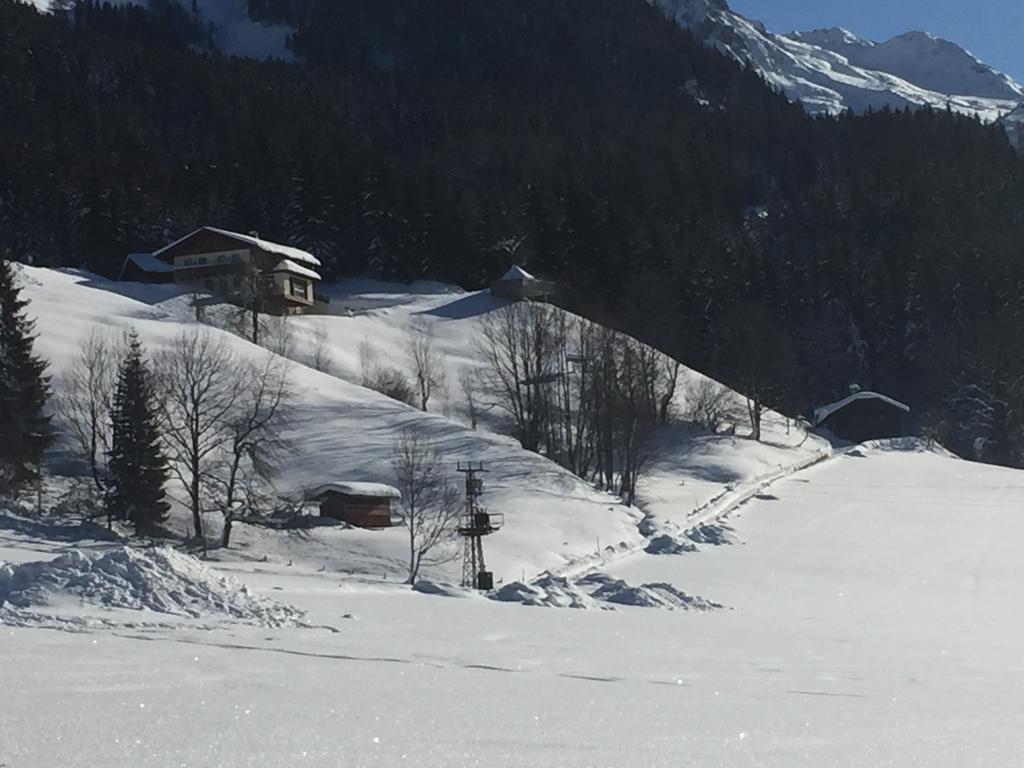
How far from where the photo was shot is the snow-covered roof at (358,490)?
41.2 metres

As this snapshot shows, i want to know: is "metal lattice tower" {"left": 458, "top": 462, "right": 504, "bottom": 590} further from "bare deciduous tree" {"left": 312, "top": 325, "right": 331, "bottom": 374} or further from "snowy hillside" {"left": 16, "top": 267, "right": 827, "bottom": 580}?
"bare deciduous tree" {"left": 312, "top": 325, "right": 331, "bottom": 374}

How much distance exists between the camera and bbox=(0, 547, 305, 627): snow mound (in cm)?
1346

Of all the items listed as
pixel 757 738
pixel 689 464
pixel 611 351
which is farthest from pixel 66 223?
pixel 757 738

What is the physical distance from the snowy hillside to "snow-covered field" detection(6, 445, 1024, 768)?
1715cm

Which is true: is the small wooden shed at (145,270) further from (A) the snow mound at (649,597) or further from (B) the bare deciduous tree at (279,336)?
(A) the snow mound at (649,597)

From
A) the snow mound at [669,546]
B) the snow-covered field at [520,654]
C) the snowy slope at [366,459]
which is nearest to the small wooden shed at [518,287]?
the snowy slope at [366,459]

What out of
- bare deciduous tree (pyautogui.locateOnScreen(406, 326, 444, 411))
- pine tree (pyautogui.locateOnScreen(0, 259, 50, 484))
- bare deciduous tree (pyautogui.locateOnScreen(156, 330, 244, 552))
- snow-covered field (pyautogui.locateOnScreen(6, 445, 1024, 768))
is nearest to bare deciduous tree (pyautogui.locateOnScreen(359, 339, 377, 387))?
bare deciduous tree (pyautogui.locateOnScreen(406, 326, 444, 411))

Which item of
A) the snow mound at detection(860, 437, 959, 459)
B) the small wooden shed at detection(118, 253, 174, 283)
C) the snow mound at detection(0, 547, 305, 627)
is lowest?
the snow mound at detection(0, 547, 305, 627)

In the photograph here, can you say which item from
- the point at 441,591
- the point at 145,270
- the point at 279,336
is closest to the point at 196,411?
the point at 441,591

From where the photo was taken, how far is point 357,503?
4116 centimetres

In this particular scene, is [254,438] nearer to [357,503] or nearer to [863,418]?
[357,503]

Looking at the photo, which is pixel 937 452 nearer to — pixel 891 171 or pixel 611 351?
pixel 611 351

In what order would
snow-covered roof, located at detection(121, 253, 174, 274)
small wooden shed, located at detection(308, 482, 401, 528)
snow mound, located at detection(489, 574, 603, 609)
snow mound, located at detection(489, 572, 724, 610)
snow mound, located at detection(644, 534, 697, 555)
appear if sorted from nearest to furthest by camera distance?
snow mound, located at detection(489, 574, 603, 609) → snow mound, located at detection(489, 572, 724, 610) → snow mound, located at detection(644, 534, 697, 555) → small wooden shed, located at detection(308, 482, 401, 528) → snow-covered roof, located at detection(121, 253, 174, 274)

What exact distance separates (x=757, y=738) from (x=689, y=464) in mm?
52895
